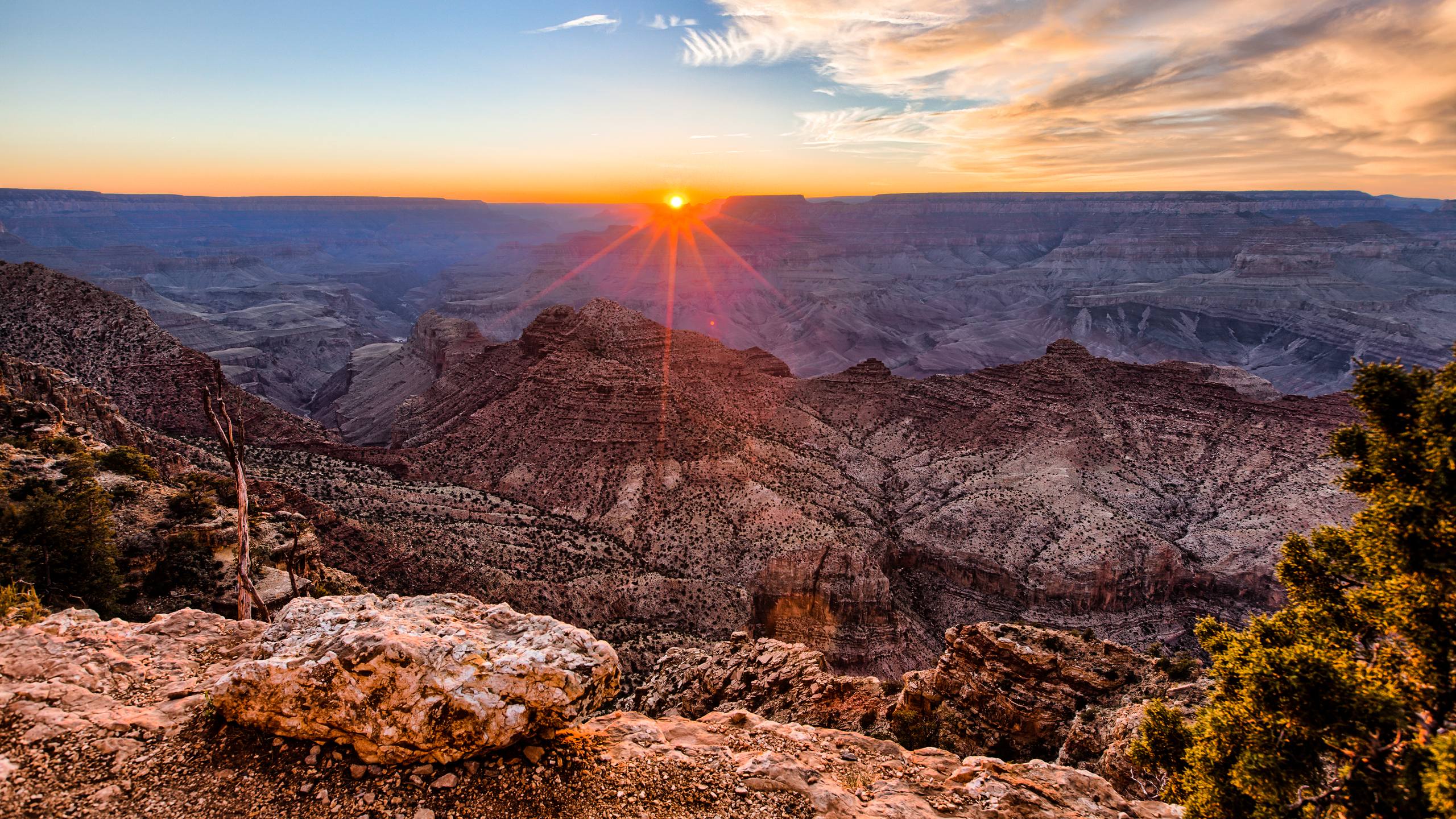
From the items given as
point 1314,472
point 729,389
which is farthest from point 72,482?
point 1314,472

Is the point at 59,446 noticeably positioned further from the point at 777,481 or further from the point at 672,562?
the point at 777,481

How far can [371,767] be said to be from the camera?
9.12m

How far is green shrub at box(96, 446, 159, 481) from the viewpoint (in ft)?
81.2

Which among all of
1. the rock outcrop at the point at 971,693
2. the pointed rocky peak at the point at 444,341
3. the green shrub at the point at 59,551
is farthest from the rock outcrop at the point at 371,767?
the pointed rocky peak at the point at 444,341

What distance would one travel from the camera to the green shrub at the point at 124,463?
24.8 metres

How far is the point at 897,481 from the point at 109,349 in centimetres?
7036

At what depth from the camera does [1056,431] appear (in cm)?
6297

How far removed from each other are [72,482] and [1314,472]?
A: 73.7 m

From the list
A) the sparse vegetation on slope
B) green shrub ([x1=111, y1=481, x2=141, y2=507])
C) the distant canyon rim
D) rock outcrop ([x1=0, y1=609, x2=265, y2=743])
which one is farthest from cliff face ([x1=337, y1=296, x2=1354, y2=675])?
the sparse vegetation on slope

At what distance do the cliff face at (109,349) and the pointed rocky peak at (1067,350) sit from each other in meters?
76.4

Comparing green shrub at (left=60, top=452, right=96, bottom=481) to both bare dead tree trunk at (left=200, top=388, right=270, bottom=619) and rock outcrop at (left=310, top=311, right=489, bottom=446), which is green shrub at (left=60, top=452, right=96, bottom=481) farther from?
rock outcrop at (left=310, top=311, right=489, bottom=446)

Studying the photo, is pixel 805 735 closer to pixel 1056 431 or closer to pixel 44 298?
pixel 1056 431

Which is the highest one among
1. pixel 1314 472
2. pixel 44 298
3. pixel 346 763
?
pixel 44 298

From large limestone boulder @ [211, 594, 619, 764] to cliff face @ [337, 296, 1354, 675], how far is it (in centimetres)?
2613
